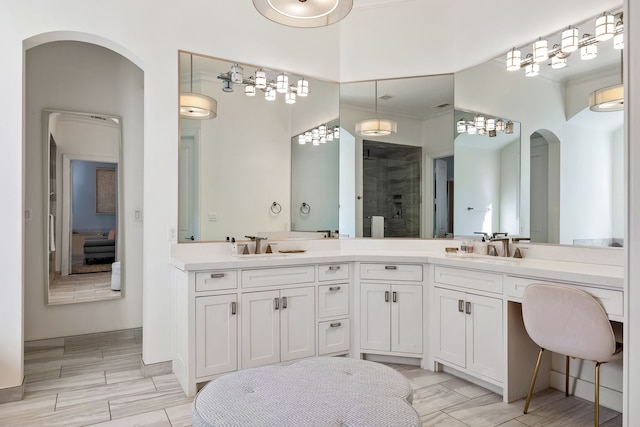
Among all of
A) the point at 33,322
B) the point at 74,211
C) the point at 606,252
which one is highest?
the point at 74,211

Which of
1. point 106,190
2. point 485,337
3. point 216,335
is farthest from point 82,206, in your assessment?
point 485,337

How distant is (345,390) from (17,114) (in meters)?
2.60

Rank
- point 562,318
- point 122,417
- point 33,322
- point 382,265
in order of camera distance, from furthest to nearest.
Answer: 1. point 33,322
2. point 382,265
3. point 122,417
4. point 562,318

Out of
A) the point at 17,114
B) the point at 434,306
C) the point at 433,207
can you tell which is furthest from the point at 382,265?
the point at 17,114

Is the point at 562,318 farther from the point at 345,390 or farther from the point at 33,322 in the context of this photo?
the point at 33,322

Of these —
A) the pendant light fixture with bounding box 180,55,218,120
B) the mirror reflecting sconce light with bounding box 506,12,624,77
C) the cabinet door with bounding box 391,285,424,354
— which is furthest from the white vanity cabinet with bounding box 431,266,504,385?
the pendant light fixture with bounding box 180,55,218,120

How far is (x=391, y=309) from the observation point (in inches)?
123

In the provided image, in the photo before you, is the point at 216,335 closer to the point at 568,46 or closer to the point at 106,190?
the point at 106,190

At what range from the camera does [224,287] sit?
270 centimetres

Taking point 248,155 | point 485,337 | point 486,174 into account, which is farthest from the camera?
point 248,155

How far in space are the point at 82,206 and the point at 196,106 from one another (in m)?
1.45

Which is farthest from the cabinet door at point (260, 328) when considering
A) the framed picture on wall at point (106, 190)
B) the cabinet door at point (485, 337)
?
the framed picture on wall at point (106, 190)

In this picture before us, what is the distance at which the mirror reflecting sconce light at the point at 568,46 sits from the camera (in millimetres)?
2463

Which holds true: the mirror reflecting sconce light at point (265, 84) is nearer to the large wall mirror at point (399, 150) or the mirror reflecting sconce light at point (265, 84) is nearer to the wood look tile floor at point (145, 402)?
the large wall mirror at point (399, 150)
